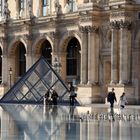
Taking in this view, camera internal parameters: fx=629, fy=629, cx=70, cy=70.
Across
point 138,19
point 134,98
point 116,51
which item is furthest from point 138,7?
point 134,98

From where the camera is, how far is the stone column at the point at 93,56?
54.9 m

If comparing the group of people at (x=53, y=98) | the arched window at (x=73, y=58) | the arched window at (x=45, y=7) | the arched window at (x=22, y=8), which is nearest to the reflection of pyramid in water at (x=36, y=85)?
the group of people at (x=53, y=98)

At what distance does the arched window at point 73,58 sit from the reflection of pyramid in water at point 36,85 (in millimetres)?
8144

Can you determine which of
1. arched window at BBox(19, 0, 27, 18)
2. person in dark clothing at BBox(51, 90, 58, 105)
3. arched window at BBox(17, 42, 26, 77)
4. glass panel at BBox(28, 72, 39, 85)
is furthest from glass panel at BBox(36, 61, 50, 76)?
arched window at BBox(17, 42, 26, 77)

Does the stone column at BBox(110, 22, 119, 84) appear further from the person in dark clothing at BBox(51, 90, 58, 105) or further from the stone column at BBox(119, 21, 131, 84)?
the person in dark clothing at BBox(51, 90, 58, 105)

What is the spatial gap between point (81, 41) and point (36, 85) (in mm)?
6717

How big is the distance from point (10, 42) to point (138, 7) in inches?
772

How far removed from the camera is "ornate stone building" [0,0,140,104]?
5162 centimetres

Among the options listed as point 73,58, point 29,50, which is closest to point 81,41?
point 73,58

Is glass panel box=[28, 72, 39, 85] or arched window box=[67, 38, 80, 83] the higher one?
arched window box=[67, 38, 80, 83]

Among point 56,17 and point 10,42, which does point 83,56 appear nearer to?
point 56,17

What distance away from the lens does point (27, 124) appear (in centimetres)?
2575

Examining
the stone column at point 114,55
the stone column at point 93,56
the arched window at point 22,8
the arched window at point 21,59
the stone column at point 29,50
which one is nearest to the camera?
the stone column at point 114,55

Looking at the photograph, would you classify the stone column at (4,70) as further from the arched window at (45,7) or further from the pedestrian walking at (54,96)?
the pedestrian walking at (54,96)
